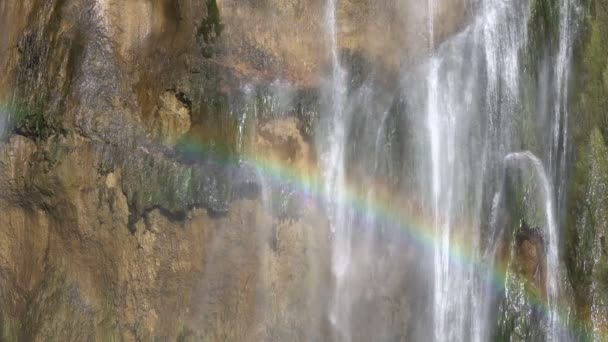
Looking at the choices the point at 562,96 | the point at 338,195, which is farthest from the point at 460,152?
the point at 338,195

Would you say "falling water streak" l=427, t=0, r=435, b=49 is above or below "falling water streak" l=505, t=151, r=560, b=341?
above

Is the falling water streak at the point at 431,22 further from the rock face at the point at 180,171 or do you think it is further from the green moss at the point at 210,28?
the green moss at the point at 210,28

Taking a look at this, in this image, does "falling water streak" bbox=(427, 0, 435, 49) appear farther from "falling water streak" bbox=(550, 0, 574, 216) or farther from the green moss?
the green moss

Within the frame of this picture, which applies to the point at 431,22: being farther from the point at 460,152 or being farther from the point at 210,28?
the point at 210,28

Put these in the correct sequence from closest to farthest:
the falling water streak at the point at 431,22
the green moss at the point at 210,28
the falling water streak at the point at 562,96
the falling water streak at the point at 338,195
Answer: the green moss at the point at 210,28 < the falling water streak at the point at 338,195 < the falling water streak at the point at 431,22 < the falling water streak at the point at 562,96

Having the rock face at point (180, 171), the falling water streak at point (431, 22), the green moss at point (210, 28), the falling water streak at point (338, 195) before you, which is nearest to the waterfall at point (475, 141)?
the falling water streak at point (431, 22)

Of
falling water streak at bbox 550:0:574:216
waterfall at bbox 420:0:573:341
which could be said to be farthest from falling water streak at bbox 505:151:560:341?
falling water streak at bbox 550:0:574:216

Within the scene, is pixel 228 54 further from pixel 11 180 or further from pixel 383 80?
pixel 11 180
